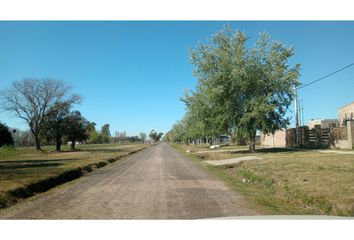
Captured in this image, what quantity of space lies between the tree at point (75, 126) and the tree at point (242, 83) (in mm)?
45008

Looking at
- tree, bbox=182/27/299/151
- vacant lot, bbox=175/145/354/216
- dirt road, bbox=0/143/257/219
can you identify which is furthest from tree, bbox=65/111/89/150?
dirt road, bbox=0/143/257/219

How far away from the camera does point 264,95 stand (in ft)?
124

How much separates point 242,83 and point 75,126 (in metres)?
51.8

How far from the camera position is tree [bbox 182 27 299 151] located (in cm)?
3709

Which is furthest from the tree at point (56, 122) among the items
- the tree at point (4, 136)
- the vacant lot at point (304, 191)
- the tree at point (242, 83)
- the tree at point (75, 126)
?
the vacant lot at point (304, 191)

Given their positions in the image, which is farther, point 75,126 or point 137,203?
point 75,126

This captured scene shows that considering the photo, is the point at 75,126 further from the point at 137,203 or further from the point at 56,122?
the point at 137,203

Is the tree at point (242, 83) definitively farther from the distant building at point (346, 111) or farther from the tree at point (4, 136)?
the tree at point (4, 136)

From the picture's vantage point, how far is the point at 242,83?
120 ft

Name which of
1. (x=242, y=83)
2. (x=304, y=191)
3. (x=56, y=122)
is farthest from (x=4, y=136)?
(x=304, y=191)

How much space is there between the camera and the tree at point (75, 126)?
78.1 metres

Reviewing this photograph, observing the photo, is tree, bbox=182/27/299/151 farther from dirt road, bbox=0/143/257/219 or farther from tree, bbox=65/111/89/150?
tree, bbox=65/111/89/150
